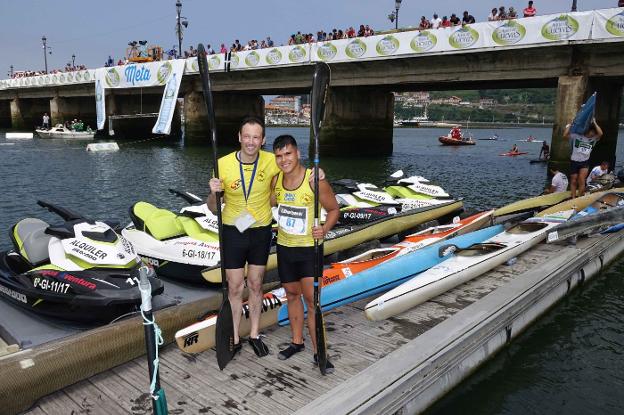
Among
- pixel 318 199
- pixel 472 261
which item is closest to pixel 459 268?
pixel 472 261

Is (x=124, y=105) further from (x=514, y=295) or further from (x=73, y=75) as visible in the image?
(x=514, y=295)

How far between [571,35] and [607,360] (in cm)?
1720

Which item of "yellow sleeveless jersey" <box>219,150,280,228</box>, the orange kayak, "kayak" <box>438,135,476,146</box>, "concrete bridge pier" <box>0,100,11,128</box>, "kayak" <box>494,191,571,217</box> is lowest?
the orange kayak

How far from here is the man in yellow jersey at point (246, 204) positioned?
416cm

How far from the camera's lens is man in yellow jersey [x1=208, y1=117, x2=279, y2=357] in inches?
164

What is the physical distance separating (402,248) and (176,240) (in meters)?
3.69

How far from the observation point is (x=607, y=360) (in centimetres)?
605

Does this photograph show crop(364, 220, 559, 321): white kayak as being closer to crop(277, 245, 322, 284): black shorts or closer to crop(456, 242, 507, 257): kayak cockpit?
crop(456, 242, 507, 257): kayak cockpit

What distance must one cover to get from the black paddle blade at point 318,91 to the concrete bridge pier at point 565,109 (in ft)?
64.6

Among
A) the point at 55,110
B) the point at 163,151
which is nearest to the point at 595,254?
the point at 163,151

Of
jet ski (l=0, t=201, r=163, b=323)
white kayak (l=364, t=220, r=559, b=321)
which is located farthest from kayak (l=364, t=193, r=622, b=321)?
jet ski (l=0, t=201, r=163, b=323)

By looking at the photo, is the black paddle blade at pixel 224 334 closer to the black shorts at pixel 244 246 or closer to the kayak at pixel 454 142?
the black shorts at pixel 244 246

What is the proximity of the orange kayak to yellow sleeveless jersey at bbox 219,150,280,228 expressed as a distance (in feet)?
7.56

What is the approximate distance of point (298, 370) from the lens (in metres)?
4.39
